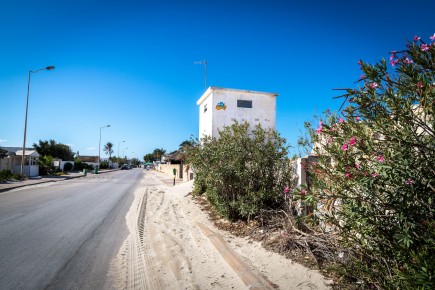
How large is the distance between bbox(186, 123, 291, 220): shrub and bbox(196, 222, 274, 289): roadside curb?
1.22 meters

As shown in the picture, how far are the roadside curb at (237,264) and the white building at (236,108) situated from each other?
15744mm

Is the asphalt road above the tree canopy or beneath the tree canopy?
beneath

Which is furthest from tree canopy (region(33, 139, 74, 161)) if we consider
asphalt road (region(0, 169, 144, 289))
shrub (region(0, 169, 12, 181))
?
asphalt road (region(0, 169, 144, 289))

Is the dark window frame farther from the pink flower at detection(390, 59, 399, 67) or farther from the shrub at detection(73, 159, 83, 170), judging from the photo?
the shrub at detection(73, 159, 83, 170)

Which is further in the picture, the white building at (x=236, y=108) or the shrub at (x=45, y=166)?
the shrub at (x=45, y=166)

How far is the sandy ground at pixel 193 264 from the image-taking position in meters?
4.21

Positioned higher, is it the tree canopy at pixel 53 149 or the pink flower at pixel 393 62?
the tree canopy at pixel 53 149

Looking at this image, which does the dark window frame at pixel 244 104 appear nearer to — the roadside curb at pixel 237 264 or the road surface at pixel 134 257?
the road surface at pixel 134 257

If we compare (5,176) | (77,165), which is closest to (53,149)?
(77,165)

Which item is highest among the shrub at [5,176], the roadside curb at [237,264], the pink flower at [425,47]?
the pink flower at [425,47]

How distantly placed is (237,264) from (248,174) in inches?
127

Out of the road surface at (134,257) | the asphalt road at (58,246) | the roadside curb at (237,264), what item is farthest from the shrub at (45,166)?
the roadside curb at (237,264)

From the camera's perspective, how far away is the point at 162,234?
7.37 meters

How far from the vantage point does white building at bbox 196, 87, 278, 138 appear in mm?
22344
